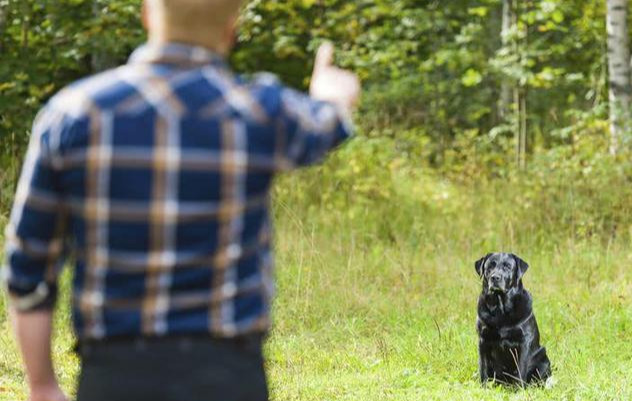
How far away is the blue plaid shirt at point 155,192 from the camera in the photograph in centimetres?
194

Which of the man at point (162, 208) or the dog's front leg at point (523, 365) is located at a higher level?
the man at point (162, 208)

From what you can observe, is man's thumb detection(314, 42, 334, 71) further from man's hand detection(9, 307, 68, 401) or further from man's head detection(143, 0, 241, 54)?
man's hand detection(9, 307, 68, 401)

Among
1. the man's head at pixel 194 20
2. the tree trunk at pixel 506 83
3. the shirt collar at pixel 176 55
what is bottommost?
the tree trunk at pixel 506 83

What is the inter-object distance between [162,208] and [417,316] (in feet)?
20.5

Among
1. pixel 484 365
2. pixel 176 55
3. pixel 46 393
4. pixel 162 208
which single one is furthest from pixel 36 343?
pixel 484 365

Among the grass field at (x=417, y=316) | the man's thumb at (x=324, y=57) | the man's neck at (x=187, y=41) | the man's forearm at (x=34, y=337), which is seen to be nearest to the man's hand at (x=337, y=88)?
the man's thumb at (x=324, y=57)

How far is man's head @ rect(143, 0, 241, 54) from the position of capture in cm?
199

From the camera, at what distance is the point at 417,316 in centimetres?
805

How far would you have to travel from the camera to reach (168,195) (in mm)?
1952

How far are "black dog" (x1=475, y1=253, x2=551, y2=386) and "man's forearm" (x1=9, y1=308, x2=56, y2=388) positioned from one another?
441 cm

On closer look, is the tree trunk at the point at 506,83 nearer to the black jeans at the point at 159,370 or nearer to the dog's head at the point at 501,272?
the dog's head at the point at 501,272

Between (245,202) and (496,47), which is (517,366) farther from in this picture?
(496,47)

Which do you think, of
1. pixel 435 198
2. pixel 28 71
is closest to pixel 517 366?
pixel 435 198

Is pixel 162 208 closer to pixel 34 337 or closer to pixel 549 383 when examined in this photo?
pixel 34 337
